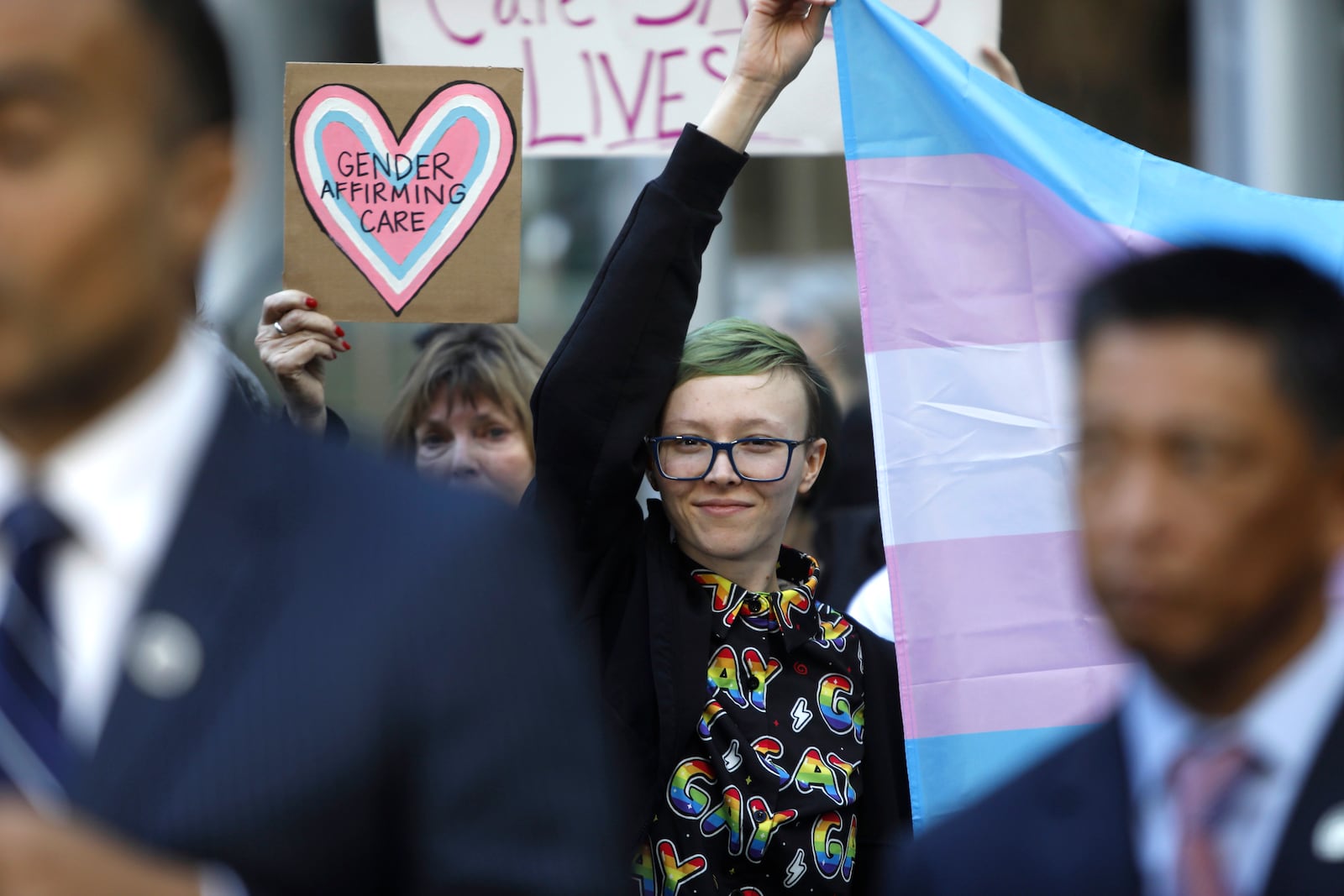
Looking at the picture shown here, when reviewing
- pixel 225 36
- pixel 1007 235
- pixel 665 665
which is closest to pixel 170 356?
pixel 225 36

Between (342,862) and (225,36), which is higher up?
(225,36)

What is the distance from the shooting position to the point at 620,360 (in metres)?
2.17

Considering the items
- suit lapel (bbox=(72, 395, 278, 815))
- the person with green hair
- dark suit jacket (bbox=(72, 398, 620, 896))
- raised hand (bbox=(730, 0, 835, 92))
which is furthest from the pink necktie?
raised hand (bbox=(730, 0, 835, 92))

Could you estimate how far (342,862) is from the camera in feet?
3.17

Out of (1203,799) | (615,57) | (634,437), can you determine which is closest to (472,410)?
(615,57)

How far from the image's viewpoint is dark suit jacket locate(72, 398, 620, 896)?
3.10 ft

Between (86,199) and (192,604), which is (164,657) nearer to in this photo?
(192,604)

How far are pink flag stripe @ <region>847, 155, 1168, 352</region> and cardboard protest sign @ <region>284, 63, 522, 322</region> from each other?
624mm

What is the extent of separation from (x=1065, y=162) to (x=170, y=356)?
1.68m

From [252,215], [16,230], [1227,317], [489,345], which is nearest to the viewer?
[16,230]

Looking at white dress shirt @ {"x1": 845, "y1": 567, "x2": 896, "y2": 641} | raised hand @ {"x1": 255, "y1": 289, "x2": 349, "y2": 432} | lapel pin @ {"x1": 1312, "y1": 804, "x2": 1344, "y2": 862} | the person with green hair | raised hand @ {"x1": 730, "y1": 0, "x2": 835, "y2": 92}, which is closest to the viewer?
lapel pin @ {"x1": 1312, "y1": 804, "x2": 1344, "y2": 862}

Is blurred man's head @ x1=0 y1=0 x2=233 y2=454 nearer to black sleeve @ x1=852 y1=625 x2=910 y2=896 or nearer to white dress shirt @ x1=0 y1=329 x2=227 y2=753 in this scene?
white dress shirt @ x1=0 y1=329 x2=227 y2=753

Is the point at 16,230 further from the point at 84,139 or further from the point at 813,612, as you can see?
the point at 813,612

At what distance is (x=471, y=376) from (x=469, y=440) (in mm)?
126
